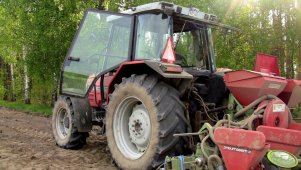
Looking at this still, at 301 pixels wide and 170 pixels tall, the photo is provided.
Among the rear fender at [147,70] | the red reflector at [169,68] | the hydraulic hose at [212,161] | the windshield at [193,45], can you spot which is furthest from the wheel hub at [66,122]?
the hydraulic hose at [212,161]

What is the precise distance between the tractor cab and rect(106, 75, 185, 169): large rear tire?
2.34ft

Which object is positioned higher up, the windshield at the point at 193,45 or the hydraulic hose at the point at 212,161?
the windshield at the point at 193,45

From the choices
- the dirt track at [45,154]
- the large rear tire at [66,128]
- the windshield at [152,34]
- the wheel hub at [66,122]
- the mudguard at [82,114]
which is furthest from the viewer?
the wheel hub at [66,122]

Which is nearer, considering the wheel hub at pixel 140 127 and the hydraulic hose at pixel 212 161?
the hydraulic hose at pixel 212 161

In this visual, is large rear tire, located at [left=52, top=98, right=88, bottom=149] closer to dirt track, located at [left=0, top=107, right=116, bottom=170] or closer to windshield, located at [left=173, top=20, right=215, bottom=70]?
dirt track, located at [left=0, top=107, right=116, bottom=170]

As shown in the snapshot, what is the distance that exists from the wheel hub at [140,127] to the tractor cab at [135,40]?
0.83m

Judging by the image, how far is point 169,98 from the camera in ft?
15.2

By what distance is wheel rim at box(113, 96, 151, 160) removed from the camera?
16.3 feet

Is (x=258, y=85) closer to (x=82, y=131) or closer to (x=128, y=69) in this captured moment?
(x=128, y=69)

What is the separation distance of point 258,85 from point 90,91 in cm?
298

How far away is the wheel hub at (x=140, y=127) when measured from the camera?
16.2 feet

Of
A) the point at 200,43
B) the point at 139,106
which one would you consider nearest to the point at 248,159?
the point at 139,106

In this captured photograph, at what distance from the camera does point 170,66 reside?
464 centimetres

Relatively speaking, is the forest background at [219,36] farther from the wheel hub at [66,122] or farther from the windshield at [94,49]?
the wheel hub at [66,122]
